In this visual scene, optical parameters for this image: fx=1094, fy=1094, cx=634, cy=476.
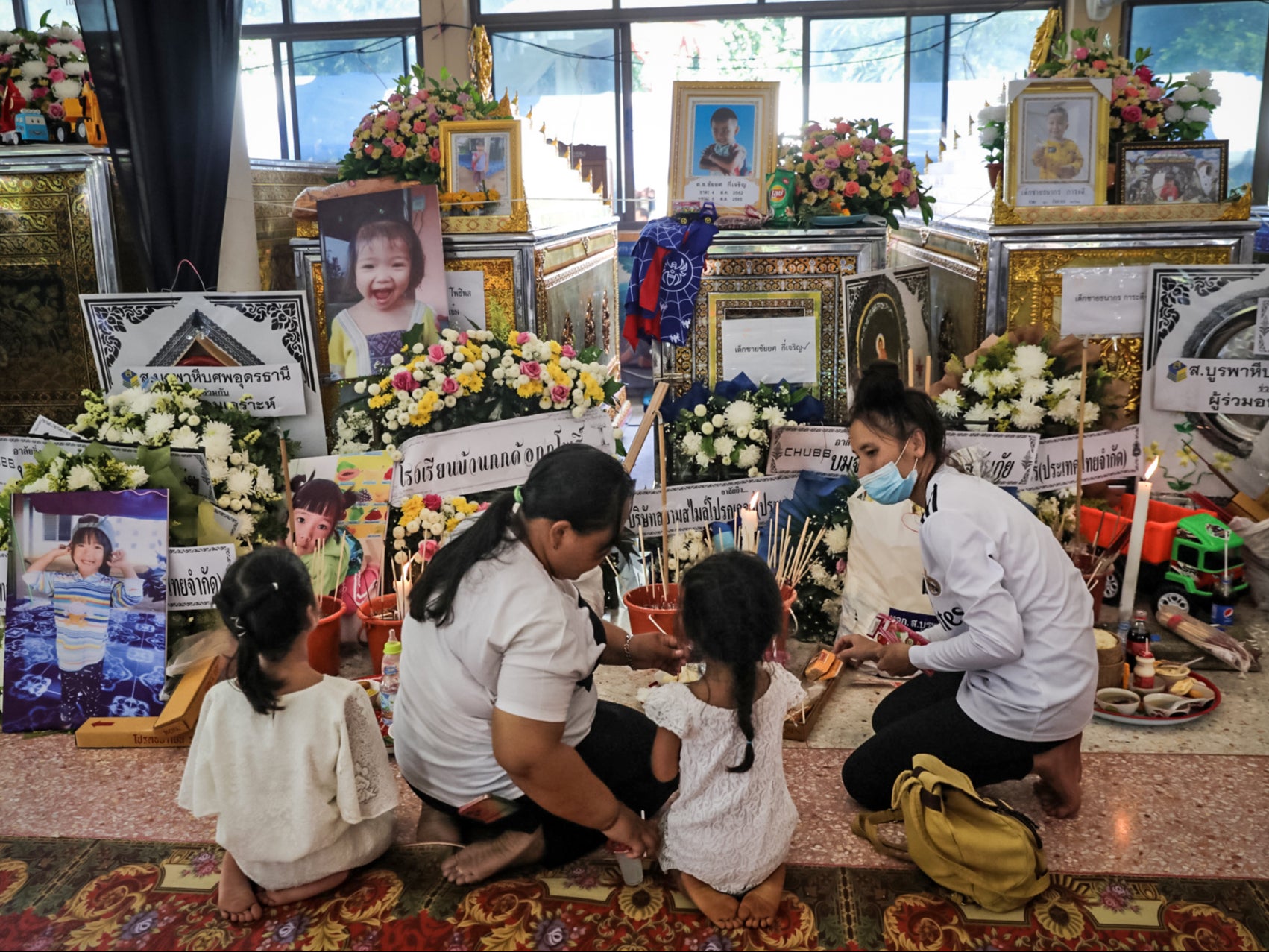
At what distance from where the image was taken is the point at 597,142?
31.8 feet

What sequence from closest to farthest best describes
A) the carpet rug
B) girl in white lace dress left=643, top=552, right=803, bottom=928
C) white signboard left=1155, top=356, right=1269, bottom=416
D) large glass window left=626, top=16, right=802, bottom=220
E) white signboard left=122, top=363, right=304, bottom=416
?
girl in white lace dress left=643, top=552, right=803, bottom=928 → the carpet rug → white signboard left=122, top=363, right=304, bottom=416 → white signboard left=1155, top=356, right=1269, bottom=416 → large glass window left=626, top=16, right=802, bottom=220

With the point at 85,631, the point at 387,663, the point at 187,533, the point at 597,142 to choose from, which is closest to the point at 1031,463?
the point at 387,663

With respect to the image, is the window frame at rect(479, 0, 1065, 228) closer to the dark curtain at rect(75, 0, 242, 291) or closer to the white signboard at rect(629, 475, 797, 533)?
the dark curtain at rect(75, 0, 242, 291)

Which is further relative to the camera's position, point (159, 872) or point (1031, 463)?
point (1031, 463)

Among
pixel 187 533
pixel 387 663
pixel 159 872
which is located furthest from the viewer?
pixel 187 533

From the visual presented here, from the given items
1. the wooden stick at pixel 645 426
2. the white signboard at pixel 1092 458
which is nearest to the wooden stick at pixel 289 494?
the wooden stick at pixel 645 426

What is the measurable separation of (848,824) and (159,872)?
1600mm

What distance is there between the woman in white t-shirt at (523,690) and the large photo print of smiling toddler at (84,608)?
1.24 meters

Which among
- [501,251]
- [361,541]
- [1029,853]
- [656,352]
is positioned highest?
[501,251]

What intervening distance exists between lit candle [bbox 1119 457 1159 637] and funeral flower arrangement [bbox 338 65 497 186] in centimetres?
318

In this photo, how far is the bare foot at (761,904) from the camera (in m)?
2.24

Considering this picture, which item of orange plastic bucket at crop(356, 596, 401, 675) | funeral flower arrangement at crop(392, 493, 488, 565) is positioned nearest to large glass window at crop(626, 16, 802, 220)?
funeral flower arrangement at crop(392, 493, 488, 565)

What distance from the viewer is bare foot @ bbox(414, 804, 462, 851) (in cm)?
243

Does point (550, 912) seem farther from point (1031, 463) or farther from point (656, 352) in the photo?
point (656, 352)
